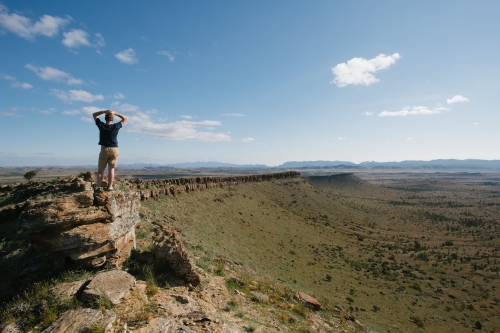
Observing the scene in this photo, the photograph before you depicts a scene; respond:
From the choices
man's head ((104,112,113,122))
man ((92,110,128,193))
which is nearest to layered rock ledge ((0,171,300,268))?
man ((92,110,128,193))

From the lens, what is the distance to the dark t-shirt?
31.2ft

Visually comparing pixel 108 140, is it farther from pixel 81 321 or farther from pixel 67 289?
pixel 81 321

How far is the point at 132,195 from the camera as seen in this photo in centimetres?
1095

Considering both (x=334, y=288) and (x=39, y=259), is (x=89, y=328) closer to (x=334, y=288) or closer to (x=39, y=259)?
(x=39, y=259)

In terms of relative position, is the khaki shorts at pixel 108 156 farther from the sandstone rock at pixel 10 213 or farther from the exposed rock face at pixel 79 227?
the sandstone rock at pixel 10 213

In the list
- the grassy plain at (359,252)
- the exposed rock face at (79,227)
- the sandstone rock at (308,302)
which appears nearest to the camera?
the exposed rock face at (79,227)

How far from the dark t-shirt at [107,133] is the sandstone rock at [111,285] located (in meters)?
4.29

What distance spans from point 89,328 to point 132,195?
5.59 meters

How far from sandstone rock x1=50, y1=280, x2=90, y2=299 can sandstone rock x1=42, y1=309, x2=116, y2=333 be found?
29.8 inches

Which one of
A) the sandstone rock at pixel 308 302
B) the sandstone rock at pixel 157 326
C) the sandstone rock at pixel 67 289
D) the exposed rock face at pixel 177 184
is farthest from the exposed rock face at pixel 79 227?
the exposed rock face at pixel 177 184

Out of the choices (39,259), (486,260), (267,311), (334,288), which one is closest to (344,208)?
(486,260)

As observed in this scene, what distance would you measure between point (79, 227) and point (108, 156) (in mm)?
2623

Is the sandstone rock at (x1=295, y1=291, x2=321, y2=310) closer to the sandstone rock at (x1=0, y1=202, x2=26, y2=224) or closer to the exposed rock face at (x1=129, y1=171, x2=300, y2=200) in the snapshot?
the sandstone rock at (x1=0, y1=202, x2=26, y2=224)

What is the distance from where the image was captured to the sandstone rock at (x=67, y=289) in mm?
7203
